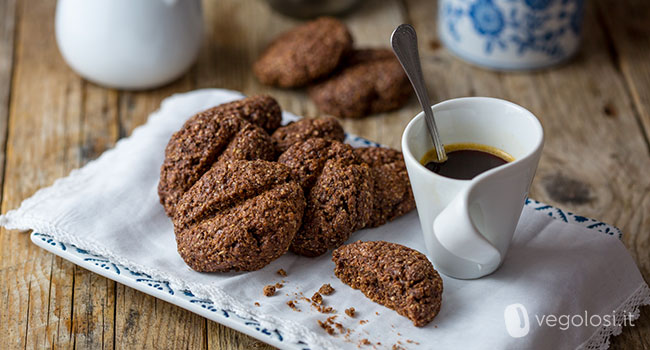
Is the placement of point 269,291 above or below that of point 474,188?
below

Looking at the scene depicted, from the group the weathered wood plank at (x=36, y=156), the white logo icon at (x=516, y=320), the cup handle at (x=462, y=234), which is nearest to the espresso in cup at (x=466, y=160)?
the cup handle at (x=462, y=234)

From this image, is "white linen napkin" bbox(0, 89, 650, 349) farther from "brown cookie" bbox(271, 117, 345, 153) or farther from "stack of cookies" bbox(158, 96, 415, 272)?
"brown cookie" bbox(271, 117, 345, 153)

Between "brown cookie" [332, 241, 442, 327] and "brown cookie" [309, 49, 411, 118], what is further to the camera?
"brown cookie" [309, 49, 411, 118]

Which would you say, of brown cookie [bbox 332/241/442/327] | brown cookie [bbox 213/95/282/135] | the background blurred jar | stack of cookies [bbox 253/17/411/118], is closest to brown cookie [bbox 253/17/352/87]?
stack of cookies [bbox 253/17/411/118]

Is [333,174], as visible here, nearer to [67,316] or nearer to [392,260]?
[392,260]

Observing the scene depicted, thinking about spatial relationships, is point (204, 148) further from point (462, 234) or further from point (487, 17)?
point (487, 17)

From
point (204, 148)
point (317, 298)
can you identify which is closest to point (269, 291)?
point (317, 298)
